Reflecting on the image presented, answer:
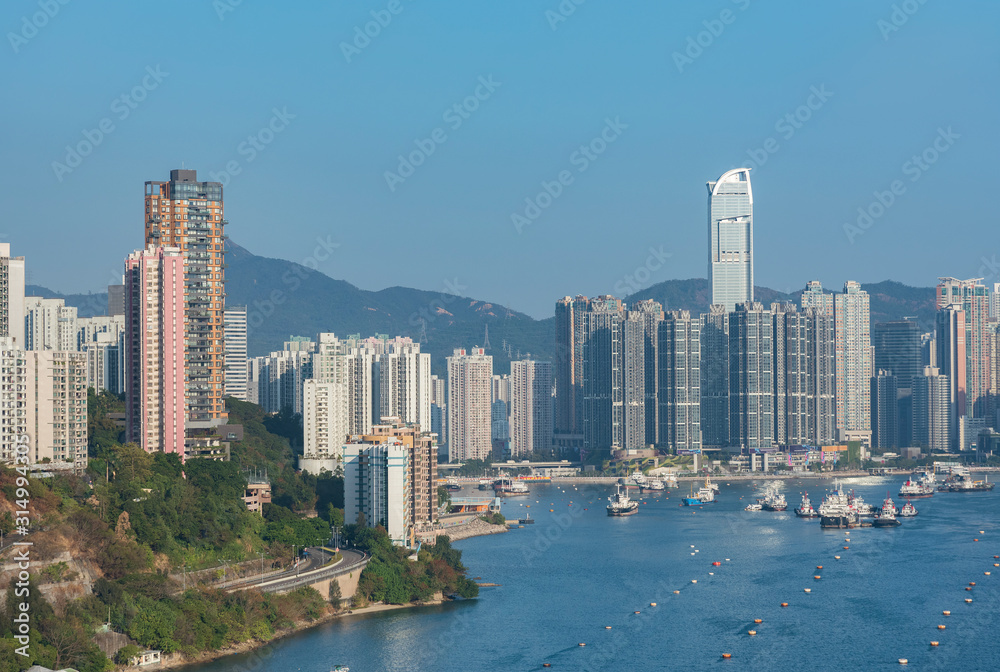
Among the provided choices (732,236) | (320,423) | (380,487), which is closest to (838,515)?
(320,423)

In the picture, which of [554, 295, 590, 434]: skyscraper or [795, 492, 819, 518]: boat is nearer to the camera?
[795, 492, 819, 518]: boat

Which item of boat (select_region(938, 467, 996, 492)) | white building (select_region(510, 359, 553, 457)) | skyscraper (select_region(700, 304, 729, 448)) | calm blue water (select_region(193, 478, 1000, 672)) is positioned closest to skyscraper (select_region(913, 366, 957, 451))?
skyscraper (select_region(700, 304, 729, 448))

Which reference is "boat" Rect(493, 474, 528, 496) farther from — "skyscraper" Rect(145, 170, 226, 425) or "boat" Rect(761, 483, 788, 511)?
"skyscraper" Rect(145, 170, 226, 425)

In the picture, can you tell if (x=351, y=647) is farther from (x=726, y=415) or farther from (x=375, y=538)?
(x=726, y=415)

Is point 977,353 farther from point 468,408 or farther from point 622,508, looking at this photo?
point 622,508

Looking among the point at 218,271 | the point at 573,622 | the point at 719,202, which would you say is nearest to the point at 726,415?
the point at 719,202

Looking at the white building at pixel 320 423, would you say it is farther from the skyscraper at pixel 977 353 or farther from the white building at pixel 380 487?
the skyscraper at pixel 977 353

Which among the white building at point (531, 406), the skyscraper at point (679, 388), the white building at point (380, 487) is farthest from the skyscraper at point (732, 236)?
the white building at point (380, 487)
